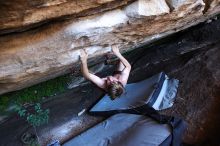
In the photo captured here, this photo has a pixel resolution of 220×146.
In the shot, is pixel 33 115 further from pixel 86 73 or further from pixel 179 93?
pixel 179 93

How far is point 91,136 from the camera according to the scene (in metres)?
6.16

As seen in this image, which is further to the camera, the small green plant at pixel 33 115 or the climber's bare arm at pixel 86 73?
the small green plant at pixel 33 115

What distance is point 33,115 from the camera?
640 centimetres

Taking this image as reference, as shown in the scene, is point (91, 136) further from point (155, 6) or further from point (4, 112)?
point (155, 6)

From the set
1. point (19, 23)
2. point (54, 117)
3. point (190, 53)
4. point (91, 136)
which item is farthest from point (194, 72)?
point (19, 23)

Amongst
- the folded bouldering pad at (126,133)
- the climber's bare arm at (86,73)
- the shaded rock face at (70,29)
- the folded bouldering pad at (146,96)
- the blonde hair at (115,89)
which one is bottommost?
the folded bouldering pad at (126,133)

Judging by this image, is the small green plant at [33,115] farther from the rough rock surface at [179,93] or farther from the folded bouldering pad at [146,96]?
the folded bouldering pad at [146,96]

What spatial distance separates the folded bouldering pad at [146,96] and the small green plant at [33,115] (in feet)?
3.22

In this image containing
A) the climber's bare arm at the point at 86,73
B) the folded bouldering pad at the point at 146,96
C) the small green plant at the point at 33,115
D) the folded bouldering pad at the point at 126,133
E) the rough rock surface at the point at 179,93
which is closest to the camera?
the climber's bare arm at the point at 86,73

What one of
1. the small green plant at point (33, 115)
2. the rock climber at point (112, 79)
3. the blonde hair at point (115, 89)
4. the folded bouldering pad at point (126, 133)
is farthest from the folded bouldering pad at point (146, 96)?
the blonde hair at point (115, 89)

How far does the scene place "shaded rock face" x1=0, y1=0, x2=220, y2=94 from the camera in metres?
3.74

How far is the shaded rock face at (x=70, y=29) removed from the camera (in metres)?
3.74

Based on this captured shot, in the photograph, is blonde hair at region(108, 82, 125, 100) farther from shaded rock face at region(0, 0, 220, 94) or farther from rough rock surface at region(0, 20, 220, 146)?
rough rock surface at region(0, 20, 220, 146)

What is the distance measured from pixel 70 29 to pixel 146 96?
2.78 m
